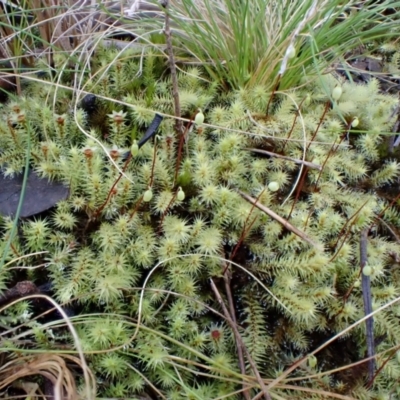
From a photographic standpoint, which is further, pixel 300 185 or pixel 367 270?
pixel 300 185

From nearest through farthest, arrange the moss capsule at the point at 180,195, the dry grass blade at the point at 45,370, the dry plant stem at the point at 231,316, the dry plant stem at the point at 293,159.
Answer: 1. the dry grass blade at the point at 45,370
2. the dry plant stem at the point at 231,316
3. the moss capsule at the point at 180,195
4. the dry plant stem at the point at 293,159

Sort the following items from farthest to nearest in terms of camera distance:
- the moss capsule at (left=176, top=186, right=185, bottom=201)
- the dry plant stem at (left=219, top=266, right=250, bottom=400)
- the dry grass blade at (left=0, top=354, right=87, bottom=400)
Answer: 1. the moss capsule at (left=176, top=186, right=185, bottom=201)
2. the dry plant stem at (left=219, top=266, right=250, bottom=400)
3. the dry grass blade at (left=0, top=354, right=87, bottom=400)

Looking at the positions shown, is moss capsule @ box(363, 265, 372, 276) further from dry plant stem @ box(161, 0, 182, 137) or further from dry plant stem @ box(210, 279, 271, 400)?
dry plant stem @ box(161, 0, 182, 137)

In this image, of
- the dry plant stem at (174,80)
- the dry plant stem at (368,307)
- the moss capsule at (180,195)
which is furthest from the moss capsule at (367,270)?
the dry plant stem at (174,80)

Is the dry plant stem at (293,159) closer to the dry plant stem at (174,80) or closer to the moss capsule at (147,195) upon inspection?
the dry plant stem at (174,80)

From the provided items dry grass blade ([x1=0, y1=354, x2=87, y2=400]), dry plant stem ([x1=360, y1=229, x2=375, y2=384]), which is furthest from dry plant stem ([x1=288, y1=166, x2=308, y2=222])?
dry grass blade ([x1=0, y1=354, x2=87, y2=400])

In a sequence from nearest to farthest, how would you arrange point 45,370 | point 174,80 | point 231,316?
point 45,370 < point 231,316 < point 174,80

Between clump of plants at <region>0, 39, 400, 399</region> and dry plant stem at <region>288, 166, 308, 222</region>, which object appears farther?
A: dry plant stem at <region>288, 166, 308, 222</region>

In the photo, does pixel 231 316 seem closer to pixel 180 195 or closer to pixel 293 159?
pixel 180 195

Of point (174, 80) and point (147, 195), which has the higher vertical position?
point (174, 80)

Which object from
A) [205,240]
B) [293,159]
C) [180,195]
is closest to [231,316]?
[205,240]
